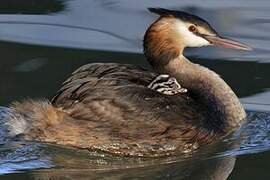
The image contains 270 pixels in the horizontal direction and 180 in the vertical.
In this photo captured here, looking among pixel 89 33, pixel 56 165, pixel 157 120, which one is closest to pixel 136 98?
pixel 157 120

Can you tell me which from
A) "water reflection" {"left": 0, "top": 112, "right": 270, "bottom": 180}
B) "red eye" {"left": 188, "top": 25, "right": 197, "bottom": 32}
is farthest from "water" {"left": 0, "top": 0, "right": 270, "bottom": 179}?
"red eye" {"left": 188, "top": 25, "right": 197, "bottom": 32}

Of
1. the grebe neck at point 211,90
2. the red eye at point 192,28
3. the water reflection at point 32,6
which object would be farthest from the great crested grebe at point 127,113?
the water reflection at point 32,6

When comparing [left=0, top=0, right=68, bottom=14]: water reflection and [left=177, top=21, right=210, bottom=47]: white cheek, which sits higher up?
[left=177, top=21, right=210, bottom=47]: white cheek

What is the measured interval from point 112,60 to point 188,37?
4.35ft

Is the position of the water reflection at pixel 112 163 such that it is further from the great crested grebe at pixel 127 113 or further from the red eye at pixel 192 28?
the red eye at pixel 192 28

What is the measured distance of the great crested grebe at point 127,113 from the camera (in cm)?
716

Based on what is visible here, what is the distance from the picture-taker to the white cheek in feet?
25.5

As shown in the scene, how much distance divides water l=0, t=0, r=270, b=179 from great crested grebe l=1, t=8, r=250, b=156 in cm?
8

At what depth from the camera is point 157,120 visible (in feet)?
23.6

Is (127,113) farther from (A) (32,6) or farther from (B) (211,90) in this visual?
(A) (32,6)

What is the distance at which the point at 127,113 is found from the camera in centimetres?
716

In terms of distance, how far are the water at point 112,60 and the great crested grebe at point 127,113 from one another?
0.27ft

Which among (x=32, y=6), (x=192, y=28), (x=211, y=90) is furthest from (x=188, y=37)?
(x=32, y=6)

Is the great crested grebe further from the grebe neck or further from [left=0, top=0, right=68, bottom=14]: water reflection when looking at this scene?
[left=0, top=0, right=68, bottom=14]: water reflection
